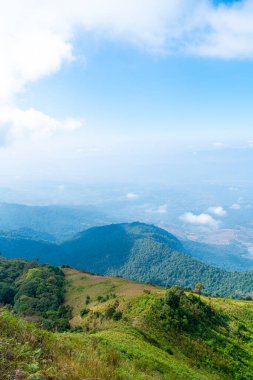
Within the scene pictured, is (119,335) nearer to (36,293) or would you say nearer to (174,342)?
(174,342)

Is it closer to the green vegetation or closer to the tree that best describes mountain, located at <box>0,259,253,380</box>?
the green vegetation

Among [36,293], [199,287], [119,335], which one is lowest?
[36,293]

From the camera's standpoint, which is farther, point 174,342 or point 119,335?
point 174,342

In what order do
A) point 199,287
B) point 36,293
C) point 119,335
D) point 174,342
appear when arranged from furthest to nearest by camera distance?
point 36,293
point 199,287
point 174,342
point 119,335

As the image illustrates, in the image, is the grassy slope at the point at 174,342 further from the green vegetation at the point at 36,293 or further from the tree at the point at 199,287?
the tree at the point at 199,287


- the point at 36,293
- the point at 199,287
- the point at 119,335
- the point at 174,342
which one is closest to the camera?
the point at 119,335

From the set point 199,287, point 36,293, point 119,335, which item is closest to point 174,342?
point 119,335

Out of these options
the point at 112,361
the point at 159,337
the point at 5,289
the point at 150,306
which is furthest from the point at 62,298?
the point at 112,361

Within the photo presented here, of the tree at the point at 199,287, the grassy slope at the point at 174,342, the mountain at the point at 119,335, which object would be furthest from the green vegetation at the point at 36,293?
the tree at the point at 199,287
